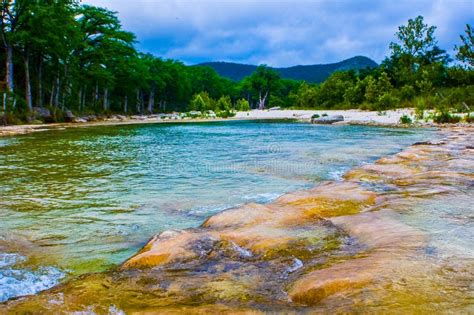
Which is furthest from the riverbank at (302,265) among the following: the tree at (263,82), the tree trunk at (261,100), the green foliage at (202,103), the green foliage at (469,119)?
the tree at (263,82)

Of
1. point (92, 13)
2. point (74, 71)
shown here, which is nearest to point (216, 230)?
point (74, 71)

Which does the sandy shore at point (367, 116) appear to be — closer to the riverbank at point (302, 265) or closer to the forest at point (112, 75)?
the forest at point (112, 75)

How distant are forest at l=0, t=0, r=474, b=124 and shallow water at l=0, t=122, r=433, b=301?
16.9 m

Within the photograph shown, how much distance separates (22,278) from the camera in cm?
294

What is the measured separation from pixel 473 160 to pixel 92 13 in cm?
4664

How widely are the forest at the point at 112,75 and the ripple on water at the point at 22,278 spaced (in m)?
24.1

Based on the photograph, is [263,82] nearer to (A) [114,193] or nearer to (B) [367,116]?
(B) [367,116]

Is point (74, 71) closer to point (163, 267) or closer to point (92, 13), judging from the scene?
point (92, 13)

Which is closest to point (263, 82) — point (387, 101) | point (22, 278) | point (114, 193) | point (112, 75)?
point (112, 75)

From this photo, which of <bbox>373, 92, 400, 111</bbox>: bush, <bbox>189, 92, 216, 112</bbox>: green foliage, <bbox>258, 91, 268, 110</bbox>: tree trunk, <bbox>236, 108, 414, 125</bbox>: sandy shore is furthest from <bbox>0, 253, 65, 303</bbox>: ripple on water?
<bbox>258, 91, 268, 110</bbox>: tree trunk

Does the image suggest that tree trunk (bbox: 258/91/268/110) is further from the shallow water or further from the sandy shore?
the shallow water

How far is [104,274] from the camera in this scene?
116 inches

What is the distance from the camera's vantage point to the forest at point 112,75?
28766 millimetres

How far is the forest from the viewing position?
28.8 meters
